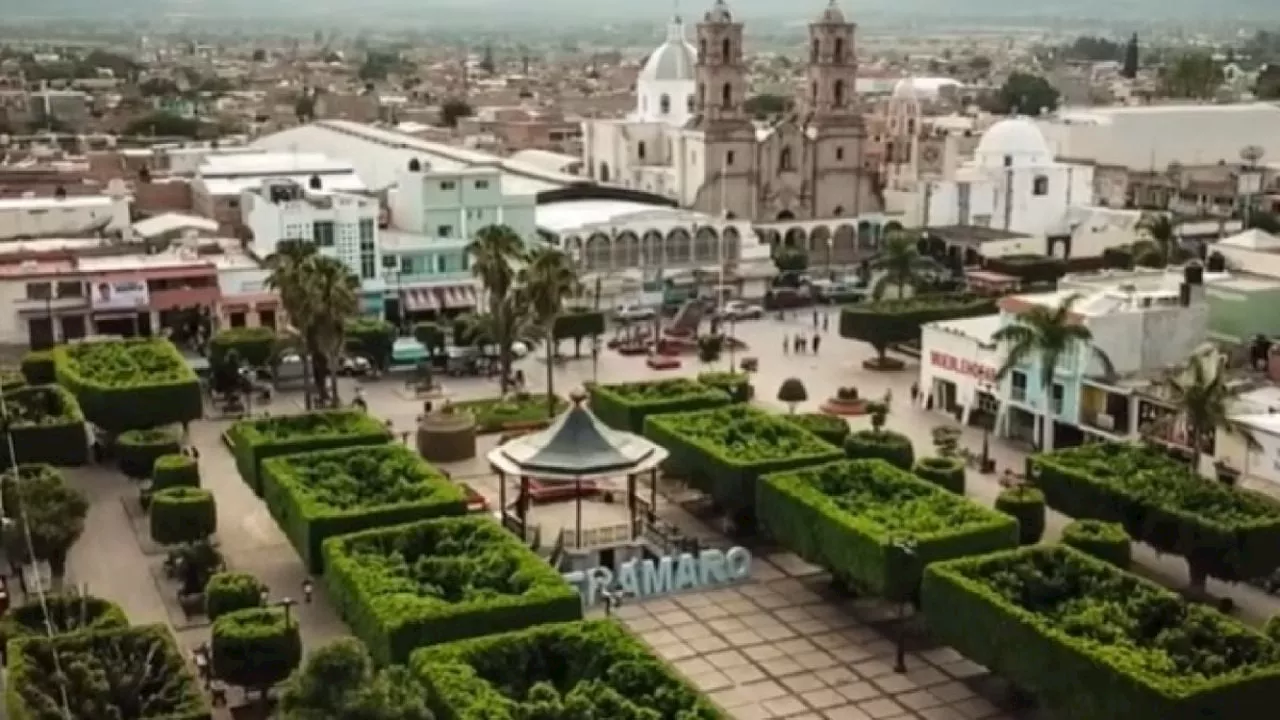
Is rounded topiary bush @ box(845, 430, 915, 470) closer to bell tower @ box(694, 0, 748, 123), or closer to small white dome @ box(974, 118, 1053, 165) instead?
bell tower @ box(694, 0, 748, 123)

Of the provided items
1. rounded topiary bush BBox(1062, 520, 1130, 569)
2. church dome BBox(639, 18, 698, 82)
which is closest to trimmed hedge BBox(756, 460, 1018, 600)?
rounded topiary bush BBox(1062, 520, 1130, 569)

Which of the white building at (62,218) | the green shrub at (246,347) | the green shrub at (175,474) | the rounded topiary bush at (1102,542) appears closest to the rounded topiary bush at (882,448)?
the rounded topiary bush at (1102,542)

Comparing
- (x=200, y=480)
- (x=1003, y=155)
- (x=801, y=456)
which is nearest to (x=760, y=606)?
(x=801, y=456)

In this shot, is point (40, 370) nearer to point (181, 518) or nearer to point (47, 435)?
point (47, 435)

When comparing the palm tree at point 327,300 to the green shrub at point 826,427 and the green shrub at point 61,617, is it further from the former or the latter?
the green shrub at point 61,617

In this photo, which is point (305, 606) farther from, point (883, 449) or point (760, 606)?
point (883, 449)

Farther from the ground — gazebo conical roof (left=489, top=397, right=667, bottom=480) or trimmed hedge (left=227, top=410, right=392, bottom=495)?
gazebo conical roof (left=489, top=397, right=667, bottom=480)
